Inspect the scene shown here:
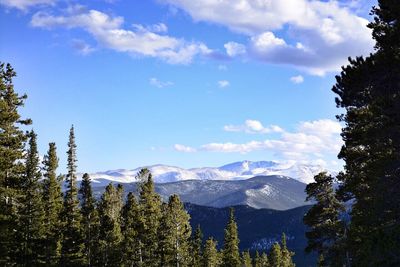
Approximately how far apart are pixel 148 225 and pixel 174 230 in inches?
188

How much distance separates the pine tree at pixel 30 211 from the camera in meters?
44.0

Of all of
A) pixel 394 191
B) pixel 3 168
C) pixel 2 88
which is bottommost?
pixel 394 191

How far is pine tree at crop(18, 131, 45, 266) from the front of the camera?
144 ft

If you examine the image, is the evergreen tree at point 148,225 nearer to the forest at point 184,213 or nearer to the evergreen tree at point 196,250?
the forest at point 184,213

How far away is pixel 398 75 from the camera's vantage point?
2202 cm

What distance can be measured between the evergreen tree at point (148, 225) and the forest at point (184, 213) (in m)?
0.13

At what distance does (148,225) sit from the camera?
59.9 meters

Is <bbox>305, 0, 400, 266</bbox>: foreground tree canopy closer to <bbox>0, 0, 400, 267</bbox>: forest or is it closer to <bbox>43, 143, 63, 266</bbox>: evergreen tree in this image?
<bbox>0, 0, 400, 267</bbox>: forest

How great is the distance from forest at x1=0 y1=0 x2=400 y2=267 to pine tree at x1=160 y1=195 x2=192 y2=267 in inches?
5.5

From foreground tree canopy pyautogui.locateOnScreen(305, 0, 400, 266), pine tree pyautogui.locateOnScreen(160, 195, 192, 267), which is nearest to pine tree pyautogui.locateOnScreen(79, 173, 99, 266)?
pine tree pyautogui.locateOnScreen(160, 195, 192, 267)

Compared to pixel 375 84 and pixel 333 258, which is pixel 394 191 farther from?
pixel 333 258

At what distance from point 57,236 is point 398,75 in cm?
4373

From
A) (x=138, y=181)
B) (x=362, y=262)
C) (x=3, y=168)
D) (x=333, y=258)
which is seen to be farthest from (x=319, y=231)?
(x=138, y=181)

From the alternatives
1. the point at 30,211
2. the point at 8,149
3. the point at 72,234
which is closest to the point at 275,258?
the point at 72,234
